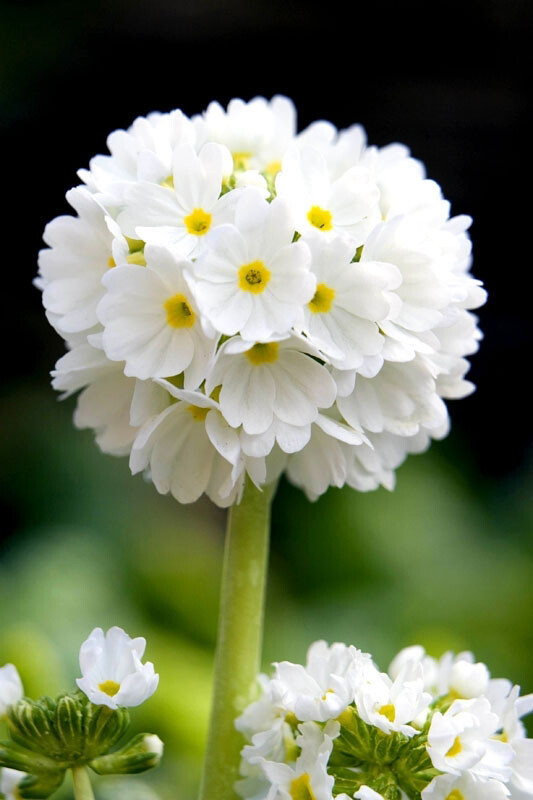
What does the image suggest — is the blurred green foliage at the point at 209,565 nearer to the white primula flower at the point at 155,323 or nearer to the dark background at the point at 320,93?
the dark background at the point at 320,93

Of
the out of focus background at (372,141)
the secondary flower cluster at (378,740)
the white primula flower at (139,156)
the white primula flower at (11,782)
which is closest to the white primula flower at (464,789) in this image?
the secondary flower cluster at (378,740)

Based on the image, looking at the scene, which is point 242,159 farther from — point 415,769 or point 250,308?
point 415,769

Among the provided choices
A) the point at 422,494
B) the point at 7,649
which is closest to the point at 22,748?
the point at 7,649

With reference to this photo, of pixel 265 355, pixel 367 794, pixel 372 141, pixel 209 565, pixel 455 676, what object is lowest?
pixel 367 794

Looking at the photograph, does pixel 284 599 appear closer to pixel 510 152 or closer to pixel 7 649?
pixel 7 649

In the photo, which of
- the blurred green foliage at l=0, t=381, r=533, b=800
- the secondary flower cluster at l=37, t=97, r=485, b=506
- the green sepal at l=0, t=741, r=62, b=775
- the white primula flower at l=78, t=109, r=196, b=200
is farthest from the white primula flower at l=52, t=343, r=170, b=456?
the blurred green foliage at l=0, t=381, r=533, b=800

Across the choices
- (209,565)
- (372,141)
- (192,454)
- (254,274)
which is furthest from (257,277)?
(372,141)
